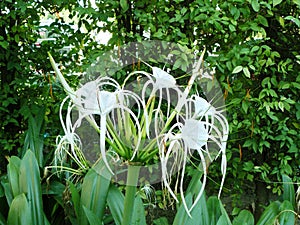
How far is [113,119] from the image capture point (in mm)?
1055

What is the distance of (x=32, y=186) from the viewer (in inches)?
64.8

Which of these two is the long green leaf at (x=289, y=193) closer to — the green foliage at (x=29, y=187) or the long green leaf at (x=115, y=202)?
the long green leaf at (x=115, y=202)

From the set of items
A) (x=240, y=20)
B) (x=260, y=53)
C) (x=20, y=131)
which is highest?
(x=240, y=20)

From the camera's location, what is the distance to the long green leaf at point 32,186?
160 centimetres

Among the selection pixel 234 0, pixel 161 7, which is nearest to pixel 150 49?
pixel 161 7

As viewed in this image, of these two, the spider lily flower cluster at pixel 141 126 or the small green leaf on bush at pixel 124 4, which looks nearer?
the spider lily flower cluster at pixel 141 126

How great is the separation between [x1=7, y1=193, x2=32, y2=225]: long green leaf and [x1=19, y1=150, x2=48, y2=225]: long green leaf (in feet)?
0.31

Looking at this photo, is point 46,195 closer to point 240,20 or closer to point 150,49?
point 150,49

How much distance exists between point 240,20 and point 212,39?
0.53ft

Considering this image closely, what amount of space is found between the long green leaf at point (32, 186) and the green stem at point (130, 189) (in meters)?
0.54

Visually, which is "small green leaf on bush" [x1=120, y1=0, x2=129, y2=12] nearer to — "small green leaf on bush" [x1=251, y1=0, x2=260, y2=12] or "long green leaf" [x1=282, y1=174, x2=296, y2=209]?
"small green leaf on bush" [x1=251, y1=0, x2=260, y2=12]

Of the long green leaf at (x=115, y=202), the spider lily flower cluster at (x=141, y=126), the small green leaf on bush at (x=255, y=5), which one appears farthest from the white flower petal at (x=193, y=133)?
the small green leaf on bush at (x=255, y=5)

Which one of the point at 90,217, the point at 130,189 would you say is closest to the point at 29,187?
the point at 90,217

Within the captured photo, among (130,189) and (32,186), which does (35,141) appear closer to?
(32,186)
